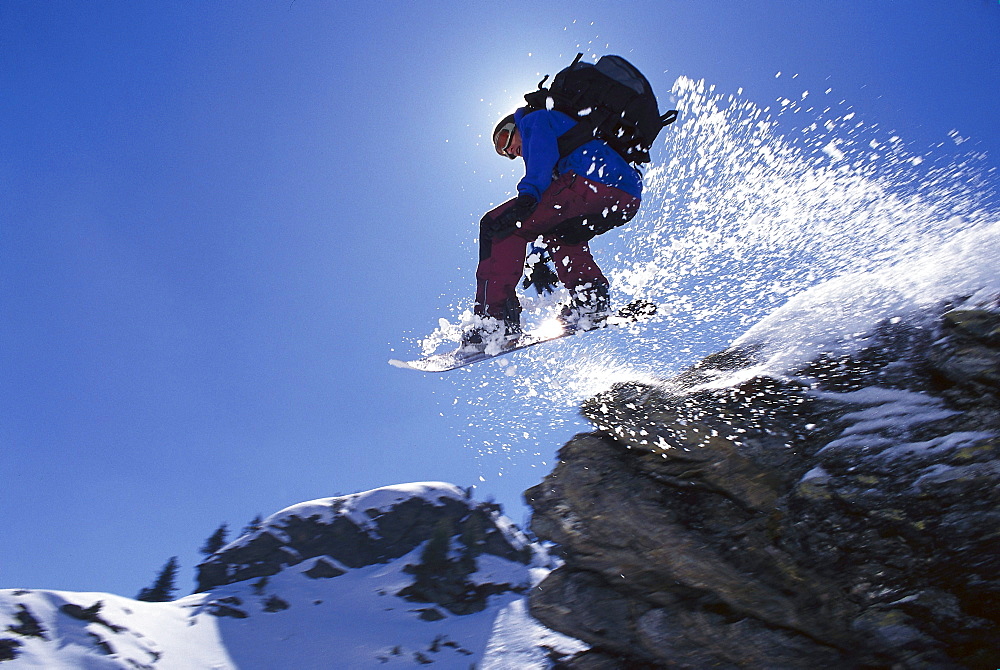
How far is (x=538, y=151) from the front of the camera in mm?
4680

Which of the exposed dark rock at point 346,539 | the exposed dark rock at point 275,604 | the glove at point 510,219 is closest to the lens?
the glove at point 510,219

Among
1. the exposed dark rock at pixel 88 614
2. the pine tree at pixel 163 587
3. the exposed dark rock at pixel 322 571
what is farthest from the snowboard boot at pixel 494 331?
the exposed dark rock at pixel 322 571

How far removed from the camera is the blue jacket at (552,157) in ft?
15.2

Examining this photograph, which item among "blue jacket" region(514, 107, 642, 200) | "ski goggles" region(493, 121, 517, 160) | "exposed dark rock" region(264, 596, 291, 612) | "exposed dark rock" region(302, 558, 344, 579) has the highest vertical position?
"exposed dark rock" region(302, 558, 344, 579)

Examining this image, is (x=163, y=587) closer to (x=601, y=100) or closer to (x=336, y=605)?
(x=336, y=605)

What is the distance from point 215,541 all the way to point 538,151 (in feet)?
231

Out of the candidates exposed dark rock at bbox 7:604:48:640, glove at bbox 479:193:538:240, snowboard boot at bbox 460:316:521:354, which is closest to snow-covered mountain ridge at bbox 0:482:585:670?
exposed dark rock at bbox 7:604:48:640

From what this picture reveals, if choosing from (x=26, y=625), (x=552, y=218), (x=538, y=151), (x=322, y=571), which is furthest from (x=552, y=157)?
(x=322, y=571)

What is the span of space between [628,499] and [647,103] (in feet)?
17.7

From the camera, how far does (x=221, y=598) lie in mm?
55375

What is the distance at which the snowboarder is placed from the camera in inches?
186

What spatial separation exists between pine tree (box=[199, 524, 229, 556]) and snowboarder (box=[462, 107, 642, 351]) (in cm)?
6828

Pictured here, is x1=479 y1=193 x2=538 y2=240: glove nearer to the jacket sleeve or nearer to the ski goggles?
the jacket sleeve

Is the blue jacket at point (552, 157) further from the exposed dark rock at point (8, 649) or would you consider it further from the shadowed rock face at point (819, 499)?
the exposed dark rock at point (8, 649)
